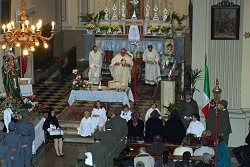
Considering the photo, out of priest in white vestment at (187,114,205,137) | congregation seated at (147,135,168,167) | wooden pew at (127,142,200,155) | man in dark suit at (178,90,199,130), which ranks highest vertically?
man in dark suit at (178,90,199,130)

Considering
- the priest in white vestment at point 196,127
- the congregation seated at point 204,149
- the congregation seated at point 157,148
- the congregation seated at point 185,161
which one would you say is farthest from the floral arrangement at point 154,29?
the congregation seated at point 185,161

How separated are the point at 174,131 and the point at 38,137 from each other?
4085 millimetres

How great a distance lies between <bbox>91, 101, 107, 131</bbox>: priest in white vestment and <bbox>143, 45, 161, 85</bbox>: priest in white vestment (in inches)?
274

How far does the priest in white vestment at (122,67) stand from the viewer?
2599 centimetres

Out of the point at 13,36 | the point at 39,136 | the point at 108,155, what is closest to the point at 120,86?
the point at 39,136

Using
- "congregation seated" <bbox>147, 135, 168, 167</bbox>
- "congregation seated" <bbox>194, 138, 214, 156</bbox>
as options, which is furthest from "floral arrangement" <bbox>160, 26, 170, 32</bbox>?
"congregation seated" <bbox>194, 138, 214, 156</bbox>

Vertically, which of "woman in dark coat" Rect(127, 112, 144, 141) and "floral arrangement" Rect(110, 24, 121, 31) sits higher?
"floral arrangement" Rect(110, 24, 121, 31)

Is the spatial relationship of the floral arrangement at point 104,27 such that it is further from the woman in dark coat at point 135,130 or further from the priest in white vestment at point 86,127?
the woman in dark coat at point 135,130

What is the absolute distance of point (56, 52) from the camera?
32406mm

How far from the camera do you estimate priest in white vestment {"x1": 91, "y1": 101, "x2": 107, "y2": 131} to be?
66.9 feet

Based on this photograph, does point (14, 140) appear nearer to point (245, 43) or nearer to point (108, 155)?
point (108, 155)

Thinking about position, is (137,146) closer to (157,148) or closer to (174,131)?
(174,131)

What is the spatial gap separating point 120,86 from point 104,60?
776 cm

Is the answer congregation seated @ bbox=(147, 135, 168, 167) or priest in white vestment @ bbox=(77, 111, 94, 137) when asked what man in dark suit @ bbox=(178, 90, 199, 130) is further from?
priest in white vestment @ bbox=(77, 111, 94, 137)
